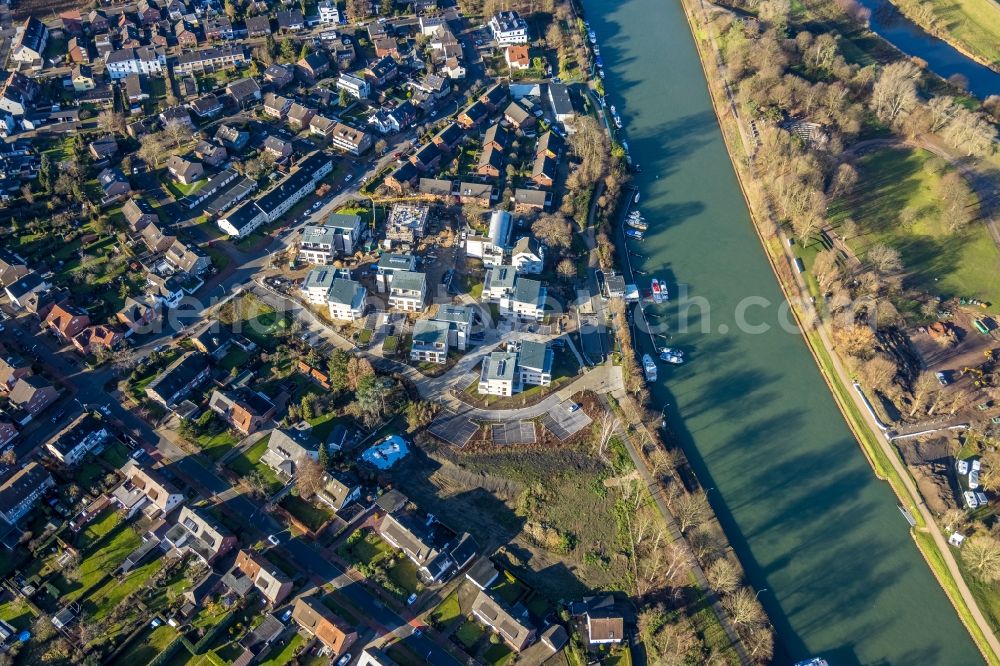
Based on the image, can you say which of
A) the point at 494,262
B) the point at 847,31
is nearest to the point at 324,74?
the point at 494,262

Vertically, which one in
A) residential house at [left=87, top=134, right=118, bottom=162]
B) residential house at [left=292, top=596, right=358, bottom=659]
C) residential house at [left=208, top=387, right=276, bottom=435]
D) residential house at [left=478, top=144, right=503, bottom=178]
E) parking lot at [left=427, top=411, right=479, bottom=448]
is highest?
residential house at [left=87, top=134, right=118, bottom=162]

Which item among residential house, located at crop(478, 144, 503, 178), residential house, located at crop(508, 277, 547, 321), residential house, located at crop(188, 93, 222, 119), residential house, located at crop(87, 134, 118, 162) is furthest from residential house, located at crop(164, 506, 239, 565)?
residential house, located at crop(188, 93, 222, 119)

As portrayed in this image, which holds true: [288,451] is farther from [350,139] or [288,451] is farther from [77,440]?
[350,139]

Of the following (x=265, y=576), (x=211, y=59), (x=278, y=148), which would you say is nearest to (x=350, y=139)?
(x=278, y=148)

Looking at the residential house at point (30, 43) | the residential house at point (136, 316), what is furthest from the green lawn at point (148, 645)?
the residential house at point (30, 43)

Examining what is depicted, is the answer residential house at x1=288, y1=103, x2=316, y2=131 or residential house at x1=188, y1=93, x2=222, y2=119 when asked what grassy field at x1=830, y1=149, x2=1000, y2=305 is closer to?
residential house at x1=288, y1=103, x2=316, y2=131
